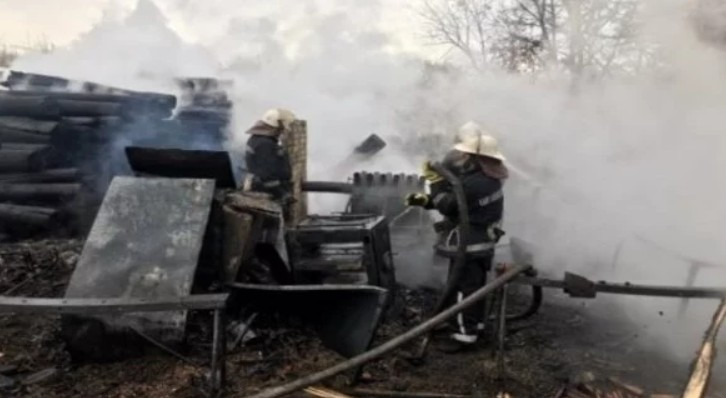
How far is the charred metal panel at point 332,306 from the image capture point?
4840 millimetres

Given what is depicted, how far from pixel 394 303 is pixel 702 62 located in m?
4.24

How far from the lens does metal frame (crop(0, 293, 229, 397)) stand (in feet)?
12.7

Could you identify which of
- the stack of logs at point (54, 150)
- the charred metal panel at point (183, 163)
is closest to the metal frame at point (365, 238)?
the charred metal panel at point (183, 163)

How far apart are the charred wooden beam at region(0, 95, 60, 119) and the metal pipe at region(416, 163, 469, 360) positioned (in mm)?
6195

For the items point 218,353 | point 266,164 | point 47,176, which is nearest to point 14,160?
point 47,176

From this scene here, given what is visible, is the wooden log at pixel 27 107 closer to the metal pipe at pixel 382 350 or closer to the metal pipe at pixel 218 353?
the metal pipe at pixel 218 353

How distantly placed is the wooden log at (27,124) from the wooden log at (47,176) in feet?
1.96

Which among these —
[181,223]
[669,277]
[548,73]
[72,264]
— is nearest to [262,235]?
[181,223]

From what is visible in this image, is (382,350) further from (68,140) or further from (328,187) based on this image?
(68,140)

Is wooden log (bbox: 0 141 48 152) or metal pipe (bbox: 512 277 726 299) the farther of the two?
wooden log (bbox: 0 141 48 152)

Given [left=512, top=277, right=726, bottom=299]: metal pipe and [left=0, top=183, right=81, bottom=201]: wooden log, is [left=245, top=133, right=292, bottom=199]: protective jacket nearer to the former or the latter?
[left=0, top=183, right=81, bottom=201]: wooden log

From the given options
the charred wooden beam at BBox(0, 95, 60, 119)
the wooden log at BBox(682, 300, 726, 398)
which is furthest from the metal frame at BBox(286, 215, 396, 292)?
the charred wooden beam at BBox(0, 95, 60, 119)

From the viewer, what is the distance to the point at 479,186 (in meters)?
6.05

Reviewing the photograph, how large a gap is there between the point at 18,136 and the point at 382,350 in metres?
7.54
